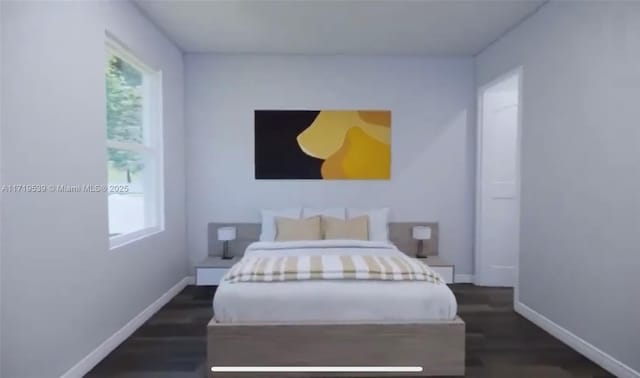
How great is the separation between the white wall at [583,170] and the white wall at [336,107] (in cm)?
112

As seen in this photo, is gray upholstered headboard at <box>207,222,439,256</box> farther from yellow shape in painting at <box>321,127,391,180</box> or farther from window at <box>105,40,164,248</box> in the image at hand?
window at <box>105,40,164,248</box>

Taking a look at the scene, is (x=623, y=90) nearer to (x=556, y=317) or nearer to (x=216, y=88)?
(x=556, y=317)

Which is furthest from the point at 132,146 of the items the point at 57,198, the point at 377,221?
the point at 377,221

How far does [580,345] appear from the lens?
286 centimetres

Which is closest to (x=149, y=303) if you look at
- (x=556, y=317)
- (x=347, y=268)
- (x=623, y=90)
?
(x=347, y=268)

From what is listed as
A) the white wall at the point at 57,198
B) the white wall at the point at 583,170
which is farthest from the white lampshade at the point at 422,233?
the white wall at the point at 57,198

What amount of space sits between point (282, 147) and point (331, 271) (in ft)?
7.47

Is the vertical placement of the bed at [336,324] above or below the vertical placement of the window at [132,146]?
below

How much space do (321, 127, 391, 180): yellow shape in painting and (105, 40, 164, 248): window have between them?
1.86 metres

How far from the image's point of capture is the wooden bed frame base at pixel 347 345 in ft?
8.06

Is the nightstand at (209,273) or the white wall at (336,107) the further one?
the white wall at (336,107)

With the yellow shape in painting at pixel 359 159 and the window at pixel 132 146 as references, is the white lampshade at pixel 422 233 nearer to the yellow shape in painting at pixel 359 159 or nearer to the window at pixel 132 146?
the yellow shape in painting at pixel 359 159

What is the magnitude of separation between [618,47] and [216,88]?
3776 mm

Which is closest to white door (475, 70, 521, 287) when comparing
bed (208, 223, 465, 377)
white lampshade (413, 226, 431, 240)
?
white lampshade (413, 226, 431, 240)
